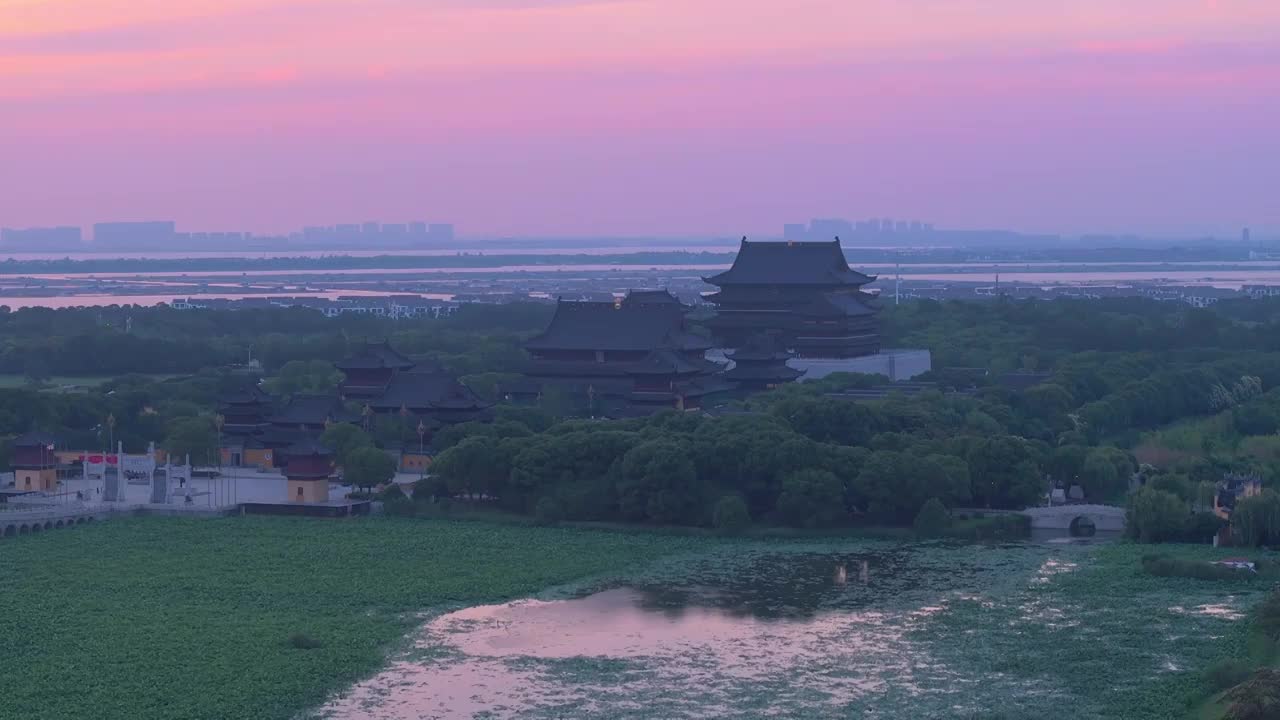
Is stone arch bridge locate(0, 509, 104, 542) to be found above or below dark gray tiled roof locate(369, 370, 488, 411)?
below

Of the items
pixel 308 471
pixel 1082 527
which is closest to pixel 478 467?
pixel 308 471

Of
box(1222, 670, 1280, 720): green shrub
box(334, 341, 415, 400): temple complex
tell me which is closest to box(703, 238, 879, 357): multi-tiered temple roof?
box(334, 341, 415, 400): temple complex

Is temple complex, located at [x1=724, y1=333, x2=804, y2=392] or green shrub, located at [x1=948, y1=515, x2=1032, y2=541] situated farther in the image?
temple complex, located at [x1=724, y1=333, x2=804, y2=392]

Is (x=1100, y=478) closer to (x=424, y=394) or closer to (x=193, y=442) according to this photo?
(x=424, y=394)

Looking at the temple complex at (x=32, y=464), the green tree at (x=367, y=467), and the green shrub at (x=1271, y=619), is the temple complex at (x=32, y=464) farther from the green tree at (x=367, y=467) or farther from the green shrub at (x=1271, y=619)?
the green shrub at (x=1271, y=619)

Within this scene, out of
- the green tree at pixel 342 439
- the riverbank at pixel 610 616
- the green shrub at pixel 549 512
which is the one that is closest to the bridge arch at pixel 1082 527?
the riverbank at pixel 610 616

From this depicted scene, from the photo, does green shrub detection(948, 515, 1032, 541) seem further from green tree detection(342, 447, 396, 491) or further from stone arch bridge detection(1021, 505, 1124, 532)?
green tree detection(342, 447, 396, 491)
